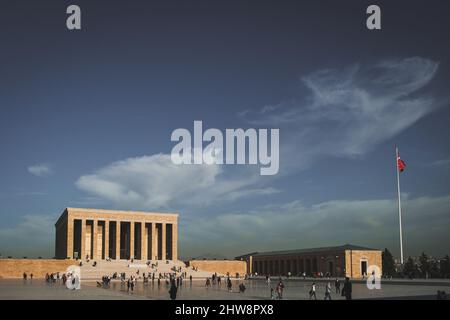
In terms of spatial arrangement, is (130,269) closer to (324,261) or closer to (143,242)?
(143,242)

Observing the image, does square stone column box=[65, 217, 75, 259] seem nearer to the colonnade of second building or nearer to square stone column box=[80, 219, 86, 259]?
the colonnade of second building

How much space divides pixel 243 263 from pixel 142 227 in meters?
19.7

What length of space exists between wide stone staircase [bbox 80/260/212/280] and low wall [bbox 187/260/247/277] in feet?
18.0

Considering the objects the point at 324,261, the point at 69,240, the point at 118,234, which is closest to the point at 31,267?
the point at 69,240

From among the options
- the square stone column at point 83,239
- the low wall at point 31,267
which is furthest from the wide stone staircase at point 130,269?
the square stone column at point 83,239

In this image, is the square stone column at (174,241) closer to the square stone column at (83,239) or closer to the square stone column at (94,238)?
the square stone column at (94,238)

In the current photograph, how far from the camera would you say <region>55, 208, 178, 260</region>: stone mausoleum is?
85.2 meters

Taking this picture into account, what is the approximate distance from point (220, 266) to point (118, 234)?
1885 centimetres

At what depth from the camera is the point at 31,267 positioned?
2901 inches

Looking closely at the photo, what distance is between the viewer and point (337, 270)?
82312 millimetres
